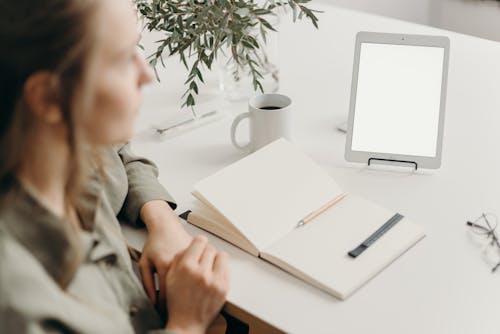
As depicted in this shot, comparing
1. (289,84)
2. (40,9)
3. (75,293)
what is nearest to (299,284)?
(75,293)

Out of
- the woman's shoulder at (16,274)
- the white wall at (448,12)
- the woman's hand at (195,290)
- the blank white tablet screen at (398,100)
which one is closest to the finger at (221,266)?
the woman's hand at (195,290)

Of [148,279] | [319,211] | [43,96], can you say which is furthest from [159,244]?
[43,96]

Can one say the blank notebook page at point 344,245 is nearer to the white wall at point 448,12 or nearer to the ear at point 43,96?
the ear at point 43,96

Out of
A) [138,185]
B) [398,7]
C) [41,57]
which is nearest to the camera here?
[41,57]

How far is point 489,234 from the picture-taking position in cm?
112

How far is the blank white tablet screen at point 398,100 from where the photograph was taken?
129 cm

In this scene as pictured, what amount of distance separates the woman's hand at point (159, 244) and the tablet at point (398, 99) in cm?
38

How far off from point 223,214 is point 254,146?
0.27 meters

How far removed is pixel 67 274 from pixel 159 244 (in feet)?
0.86

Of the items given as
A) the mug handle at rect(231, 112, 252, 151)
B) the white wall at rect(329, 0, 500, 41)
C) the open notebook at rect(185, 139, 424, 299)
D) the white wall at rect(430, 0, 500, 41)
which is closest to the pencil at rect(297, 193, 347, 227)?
the open notebook at rect(185, 139, 424, 299)

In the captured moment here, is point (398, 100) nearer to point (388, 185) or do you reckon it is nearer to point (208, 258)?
point (388, 185)

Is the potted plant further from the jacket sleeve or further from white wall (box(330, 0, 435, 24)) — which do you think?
white wall (box(330, 0, 435, 24))

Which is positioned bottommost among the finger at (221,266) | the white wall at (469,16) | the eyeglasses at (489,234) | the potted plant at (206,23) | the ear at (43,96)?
the finger at (221,266)

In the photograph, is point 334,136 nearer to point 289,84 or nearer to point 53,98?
point 289,84
